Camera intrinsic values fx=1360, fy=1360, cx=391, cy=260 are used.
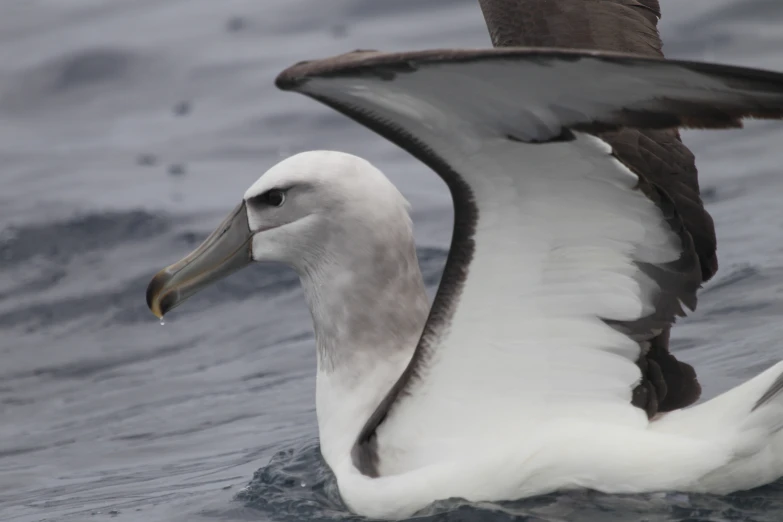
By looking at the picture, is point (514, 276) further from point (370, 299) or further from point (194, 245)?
point (194, 245)

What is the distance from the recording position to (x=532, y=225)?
469 centimetres

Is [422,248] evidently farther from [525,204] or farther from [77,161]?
[525,204]

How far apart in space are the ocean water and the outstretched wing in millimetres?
381

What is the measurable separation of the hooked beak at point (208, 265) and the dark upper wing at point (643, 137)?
156 centimetres

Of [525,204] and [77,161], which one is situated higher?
[525,204]

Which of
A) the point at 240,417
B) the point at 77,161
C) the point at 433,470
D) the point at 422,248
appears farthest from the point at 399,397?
the point at 77,161

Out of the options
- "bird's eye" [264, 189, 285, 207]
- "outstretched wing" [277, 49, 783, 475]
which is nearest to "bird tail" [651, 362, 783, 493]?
"outstretched wing" [277, 49, 783, 475]

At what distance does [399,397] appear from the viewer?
4.98m

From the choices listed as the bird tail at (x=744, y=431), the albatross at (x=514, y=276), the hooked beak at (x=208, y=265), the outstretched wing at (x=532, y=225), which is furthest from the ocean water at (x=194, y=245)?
the hooked beak at (x=208, y=265)

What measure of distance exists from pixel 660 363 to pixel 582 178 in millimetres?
1038

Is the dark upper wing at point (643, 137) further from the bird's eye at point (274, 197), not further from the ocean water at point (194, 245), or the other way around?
the bird's eye at point (274, 197)

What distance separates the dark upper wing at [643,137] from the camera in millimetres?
5184

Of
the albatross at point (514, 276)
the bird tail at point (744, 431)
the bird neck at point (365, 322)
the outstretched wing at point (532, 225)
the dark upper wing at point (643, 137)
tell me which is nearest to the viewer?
the outstretched wing at point (532, 225)

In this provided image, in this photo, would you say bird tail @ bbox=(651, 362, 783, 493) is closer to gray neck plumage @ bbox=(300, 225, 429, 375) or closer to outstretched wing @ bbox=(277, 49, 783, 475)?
outstretched wing @ bbox=(277, 49, 783, 475)
